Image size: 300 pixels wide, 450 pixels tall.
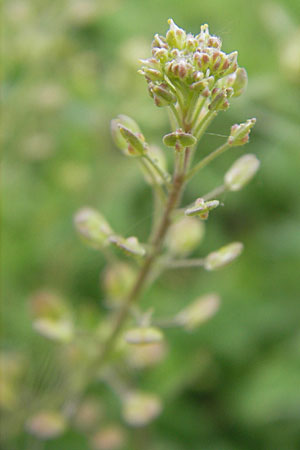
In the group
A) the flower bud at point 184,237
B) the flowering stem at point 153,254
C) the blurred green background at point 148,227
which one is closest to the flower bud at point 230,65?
the flowering stem at point 153,254

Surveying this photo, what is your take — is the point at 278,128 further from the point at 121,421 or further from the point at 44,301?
the point at 121,421

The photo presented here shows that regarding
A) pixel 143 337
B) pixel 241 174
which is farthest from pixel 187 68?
pixel 143 337

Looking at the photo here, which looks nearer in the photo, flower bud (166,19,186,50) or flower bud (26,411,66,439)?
Answer: flower bud (166,19,186,50)

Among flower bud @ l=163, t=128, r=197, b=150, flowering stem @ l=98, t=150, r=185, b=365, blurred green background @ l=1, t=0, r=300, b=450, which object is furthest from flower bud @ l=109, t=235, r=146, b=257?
blurred green background @ l=1, t=0, r=300, b=450

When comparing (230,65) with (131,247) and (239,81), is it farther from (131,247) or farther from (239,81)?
(131,247)

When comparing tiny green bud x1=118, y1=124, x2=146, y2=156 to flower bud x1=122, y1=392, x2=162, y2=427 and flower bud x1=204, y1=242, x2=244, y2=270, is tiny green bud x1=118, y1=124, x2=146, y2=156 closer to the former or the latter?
flower bud x1=204, y1=242, x2=244, y2=270
